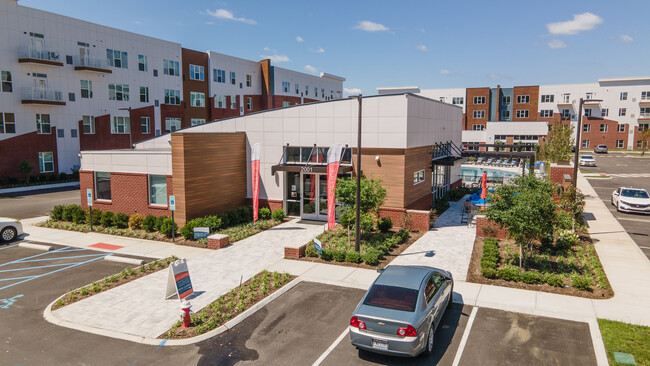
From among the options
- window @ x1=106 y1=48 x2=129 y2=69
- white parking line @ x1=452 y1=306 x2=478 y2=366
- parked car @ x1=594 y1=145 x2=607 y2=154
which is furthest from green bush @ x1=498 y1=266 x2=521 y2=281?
parked car @ x1=594 y1=145 x2=607 y2=154

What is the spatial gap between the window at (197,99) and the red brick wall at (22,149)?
59.1ft

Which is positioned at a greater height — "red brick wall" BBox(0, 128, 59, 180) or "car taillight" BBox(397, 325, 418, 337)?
"red brick wall" BBox(0, 128, 59, 180)

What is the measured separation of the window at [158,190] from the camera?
22562 millimetres

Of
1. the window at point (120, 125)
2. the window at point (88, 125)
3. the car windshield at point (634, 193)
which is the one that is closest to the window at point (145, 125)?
the window at point (120, 125)

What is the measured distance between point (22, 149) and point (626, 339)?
4737cm

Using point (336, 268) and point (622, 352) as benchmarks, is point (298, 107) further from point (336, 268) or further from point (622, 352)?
point (622, 352)

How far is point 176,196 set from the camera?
2128 centimetres

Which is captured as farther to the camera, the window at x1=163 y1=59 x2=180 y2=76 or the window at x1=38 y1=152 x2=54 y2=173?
the window at x1=163 y1=59 x2=180 y2=76

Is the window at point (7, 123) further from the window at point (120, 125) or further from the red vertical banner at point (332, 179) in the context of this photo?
the red vertical banner at point (332, 179)

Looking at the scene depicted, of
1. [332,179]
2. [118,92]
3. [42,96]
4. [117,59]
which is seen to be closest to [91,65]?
[117,59]

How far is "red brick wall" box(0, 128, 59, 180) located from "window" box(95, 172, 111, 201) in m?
21.2

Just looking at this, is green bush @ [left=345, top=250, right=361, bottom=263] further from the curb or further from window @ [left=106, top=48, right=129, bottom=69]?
window @ [left=106, top=48, right=129, bottom=69]

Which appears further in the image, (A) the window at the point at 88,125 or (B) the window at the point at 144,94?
(B) the window at the point at 144,94

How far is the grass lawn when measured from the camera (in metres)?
9.68
